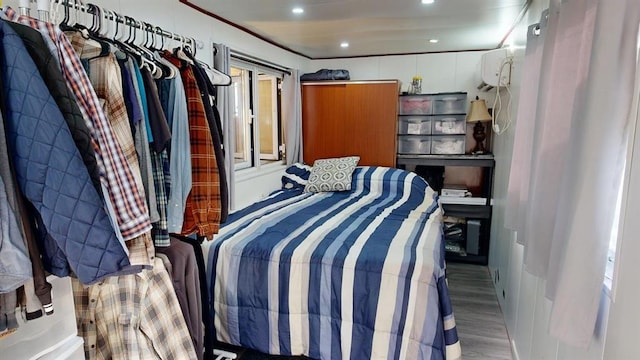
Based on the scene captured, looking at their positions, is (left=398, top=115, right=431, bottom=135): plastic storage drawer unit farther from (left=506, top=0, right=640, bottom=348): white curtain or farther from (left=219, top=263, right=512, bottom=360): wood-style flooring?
(left=506, top=0, right=640, bottom=348): white curtain

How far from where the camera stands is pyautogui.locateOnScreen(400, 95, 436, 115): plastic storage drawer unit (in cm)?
390

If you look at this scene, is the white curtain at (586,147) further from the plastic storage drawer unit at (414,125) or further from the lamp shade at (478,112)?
the plastic storage drawer unit at (414,125)

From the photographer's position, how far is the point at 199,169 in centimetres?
151

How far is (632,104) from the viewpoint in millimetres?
986

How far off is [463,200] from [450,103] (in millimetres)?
963

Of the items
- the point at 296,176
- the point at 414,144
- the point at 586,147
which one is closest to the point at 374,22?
the point at 414,144

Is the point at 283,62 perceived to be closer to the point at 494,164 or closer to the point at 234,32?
the point at 234,32

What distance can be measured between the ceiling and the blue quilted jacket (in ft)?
5.93

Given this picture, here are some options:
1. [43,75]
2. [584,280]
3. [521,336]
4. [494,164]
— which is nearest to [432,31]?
[494,164]

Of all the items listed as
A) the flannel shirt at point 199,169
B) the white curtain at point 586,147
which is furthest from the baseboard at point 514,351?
the flannel shirt at point 199,169

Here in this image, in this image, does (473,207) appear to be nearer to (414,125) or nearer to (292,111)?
(414,125)

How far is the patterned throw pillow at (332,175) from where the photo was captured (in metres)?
3.58

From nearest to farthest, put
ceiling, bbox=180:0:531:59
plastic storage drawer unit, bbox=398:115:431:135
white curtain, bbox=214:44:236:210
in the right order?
ceiling, bbox=180:0:531:59, white curtain, bbox=214:44:236:210, plastic storage drawer unit, bbox=398:115:431:135

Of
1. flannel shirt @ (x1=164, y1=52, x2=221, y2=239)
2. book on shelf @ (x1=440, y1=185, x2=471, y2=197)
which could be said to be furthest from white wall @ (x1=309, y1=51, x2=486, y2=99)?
flannel shirt @ (x1=164, y1=52, x2=221, y2=239)
